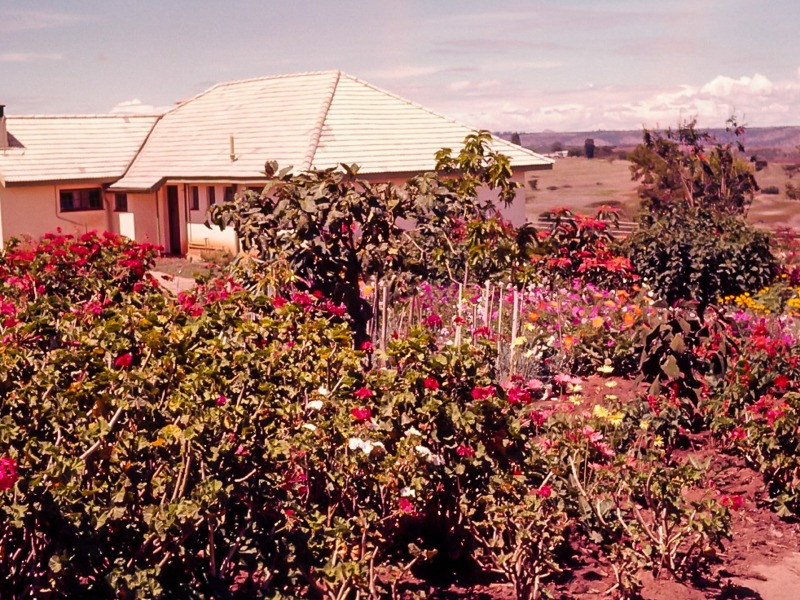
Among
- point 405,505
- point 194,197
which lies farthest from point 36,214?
point 405,505

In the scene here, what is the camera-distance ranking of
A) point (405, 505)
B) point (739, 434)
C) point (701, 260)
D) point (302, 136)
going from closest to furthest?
point (405, 505) < point (739, 434) < point (701, 260) < point (302, 136)

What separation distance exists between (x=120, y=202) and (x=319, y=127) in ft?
25.1

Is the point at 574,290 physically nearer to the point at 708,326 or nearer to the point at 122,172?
the point at 708,326

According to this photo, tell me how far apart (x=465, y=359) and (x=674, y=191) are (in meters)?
28.2

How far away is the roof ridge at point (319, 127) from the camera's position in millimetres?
22703

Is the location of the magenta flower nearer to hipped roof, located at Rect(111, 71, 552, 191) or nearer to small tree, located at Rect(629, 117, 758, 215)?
hipped roof, located at Rect(111, 71, 552, 191)

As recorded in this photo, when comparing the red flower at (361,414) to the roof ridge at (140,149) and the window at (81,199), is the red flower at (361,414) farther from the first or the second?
the roof ridge at (140,149)

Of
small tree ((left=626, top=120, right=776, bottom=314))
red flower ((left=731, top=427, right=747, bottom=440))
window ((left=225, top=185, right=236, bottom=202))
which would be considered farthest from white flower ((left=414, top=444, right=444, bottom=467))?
window ((left=225, top=185, right=236, bottom=202))

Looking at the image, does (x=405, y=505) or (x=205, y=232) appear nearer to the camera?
(x=405, y=505)

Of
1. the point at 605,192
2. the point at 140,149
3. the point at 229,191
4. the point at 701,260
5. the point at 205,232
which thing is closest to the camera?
the point at 701,260

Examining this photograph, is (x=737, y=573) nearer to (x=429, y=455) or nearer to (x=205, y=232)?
(x=429, y=455)

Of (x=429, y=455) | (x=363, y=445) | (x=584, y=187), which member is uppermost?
(x=363, y=445)

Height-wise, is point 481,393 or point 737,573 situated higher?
point 481,393

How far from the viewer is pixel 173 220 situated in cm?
2720
